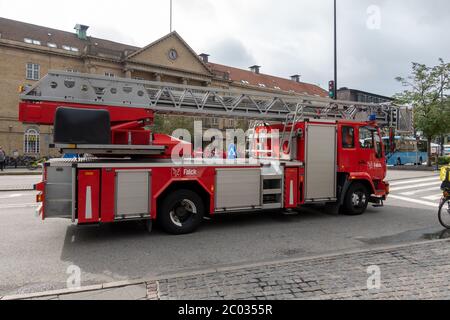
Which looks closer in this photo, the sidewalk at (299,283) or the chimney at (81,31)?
the sidewalk at (299,283)

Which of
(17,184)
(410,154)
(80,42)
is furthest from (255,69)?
(17,184)

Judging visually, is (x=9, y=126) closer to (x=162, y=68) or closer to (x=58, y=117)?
(x=162, y=68)

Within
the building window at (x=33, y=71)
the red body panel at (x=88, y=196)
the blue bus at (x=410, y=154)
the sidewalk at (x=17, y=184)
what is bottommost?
the sidewalk at (x=17, y=184)

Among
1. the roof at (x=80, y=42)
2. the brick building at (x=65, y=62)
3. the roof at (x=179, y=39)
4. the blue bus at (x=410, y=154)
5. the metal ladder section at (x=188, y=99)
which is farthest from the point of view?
the roof at (x=179, y=39)

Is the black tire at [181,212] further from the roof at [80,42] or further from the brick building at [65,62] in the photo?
the roof at [80,42]

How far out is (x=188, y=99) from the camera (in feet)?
26.2

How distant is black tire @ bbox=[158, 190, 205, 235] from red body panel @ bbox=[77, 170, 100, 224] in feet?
4.14

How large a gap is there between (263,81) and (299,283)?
6910 cm

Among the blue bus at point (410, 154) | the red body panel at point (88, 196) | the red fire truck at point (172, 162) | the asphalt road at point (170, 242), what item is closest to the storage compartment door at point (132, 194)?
the red fire truck at point (172, 162)

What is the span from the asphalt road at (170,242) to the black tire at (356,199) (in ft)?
0.91

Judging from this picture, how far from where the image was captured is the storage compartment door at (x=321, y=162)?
8.79 meters

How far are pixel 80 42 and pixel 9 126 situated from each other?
16.5 metres

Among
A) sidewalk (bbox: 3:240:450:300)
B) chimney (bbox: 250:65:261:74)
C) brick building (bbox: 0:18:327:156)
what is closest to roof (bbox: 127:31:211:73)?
brick building (bbox: 0:18:327:156)

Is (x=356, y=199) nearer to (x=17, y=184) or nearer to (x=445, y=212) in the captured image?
(x=445, y=212)
